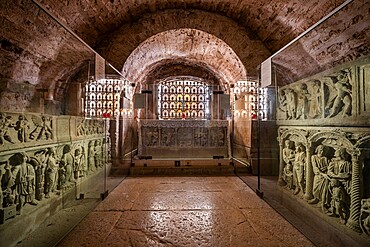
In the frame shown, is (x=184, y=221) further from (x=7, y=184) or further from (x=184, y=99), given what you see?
(x=184, y=99)

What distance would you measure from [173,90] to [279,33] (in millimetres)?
4439

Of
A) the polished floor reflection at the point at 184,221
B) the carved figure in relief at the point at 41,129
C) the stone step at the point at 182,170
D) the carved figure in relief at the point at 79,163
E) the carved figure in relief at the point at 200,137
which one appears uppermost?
the carved figure in relief at the point at 41,129

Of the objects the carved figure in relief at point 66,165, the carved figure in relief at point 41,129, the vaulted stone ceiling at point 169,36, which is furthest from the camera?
the vaulted stone ceiling at point 169,36

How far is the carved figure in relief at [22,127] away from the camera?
8.66 feet

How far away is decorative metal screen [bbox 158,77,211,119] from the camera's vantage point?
897 centimetres

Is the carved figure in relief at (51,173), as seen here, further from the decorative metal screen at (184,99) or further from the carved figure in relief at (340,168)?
the decorative metal screen at (184,99)

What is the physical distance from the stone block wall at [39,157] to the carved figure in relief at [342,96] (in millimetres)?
3798

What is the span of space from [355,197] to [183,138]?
556cm

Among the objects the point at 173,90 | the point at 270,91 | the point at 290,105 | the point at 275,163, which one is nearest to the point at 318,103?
the point at 290,105

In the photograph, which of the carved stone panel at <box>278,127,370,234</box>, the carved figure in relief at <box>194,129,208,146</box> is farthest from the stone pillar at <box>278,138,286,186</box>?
the carved figure in relief at <box>194,129,208,146</box>

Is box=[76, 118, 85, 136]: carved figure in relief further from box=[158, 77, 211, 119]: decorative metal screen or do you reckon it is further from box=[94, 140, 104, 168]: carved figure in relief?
box=[158, 77, 211, 119]: decorative metal screen

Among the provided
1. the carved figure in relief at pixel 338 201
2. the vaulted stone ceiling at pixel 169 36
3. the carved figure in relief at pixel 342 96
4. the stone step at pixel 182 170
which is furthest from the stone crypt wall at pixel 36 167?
the carved figure in relief at pixel 342 96

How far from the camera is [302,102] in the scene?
345 centimetres

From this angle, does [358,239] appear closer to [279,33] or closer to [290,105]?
[290,105]
